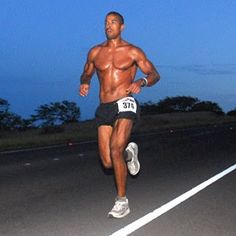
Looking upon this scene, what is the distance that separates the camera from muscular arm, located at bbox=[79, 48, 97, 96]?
318 inches

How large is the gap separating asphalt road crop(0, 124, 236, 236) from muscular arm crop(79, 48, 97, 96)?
4.82 ft

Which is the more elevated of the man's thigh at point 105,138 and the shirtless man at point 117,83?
the shirtless man at point 117,83

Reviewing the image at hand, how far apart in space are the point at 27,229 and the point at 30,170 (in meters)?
6.48

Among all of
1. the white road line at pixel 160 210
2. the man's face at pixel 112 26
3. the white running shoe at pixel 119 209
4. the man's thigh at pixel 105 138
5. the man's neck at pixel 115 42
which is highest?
the man's face at pixel 112 26

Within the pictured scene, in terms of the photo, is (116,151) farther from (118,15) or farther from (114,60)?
(118,15)

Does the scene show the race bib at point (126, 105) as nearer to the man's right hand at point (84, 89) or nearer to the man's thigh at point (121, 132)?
the man's thigh at point (121, 132)

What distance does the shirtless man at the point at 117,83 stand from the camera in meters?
7.63

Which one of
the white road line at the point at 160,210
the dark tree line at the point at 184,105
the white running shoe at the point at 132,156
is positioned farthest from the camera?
the dark tree line at the point at 184,105

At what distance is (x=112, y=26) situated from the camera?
7773mm

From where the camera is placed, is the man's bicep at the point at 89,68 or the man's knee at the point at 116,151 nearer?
the man's knee at the point at 116,151

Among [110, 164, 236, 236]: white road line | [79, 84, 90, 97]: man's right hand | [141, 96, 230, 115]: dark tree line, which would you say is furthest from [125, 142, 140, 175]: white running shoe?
[141, 96, 230, 115]: dark tree line

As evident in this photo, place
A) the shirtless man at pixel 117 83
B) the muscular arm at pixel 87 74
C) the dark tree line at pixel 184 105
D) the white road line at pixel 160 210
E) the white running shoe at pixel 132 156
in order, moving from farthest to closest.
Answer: the dark tree line at pixel 184 105, the white running shoe at pixel 132 156, the muscular arm at pixel 87 74, the shirtless man at pixel 117 83, the white road line at pixel 160 210

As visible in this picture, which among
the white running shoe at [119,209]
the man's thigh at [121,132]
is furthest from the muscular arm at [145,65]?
the white running shoe at [119,209]

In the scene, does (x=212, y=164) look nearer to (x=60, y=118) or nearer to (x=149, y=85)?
(x=149, y=85)
